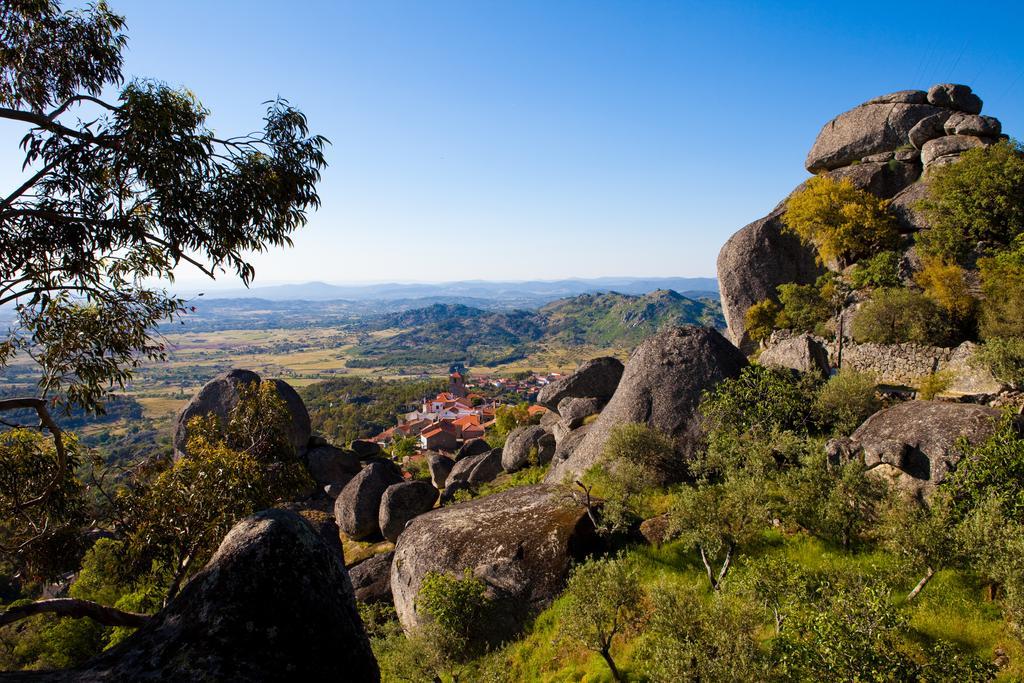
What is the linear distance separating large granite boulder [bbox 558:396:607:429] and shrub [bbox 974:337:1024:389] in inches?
657

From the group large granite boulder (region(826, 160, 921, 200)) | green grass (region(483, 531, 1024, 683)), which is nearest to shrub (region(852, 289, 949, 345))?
large granite boulder (region(826, 160, 921, 200))

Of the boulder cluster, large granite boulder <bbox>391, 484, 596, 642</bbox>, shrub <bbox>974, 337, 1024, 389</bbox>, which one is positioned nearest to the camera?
large granite boulder <bbox>391, 484, 596, 642</bbox>

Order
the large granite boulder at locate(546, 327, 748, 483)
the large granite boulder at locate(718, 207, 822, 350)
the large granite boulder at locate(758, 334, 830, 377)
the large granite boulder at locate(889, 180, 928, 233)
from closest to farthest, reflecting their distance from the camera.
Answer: the large granite boulder at locate(546, 327, 748, 483) → the large granite boulder at locate(758, 334, 830, 377) → the large granite boulder at locate(889, 180, 928, 233) → the large granite boulder at locate(718, 207, 822, 350)

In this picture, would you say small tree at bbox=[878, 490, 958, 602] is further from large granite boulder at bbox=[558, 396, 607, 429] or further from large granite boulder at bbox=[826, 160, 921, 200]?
large granite boulder at bbox=[826, 160, 921, 200]

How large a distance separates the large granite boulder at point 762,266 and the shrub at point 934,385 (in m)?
14.4

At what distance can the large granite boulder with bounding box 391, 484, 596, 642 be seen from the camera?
13.8 metres

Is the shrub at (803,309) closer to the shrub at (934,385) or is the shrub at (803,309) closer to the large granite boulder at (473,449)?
the shrub at (934,385)

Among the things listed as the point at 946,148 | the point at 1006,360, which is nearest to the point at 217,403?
the point at 1006,360

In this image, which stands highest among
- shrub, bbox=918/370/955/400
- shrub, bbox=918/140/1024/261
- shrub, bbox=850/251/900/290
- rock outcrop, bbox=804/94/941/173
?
rock outcrop, bbox=804/94/941/173

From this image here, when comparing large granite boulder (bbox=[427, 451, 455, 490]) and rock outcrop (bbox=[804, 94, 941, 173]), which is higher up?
rock outcrop (bbox=[804, 94, 941, 173])

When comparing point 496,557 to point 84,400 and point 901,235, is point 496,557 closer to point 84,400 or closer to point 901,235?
point 84,400

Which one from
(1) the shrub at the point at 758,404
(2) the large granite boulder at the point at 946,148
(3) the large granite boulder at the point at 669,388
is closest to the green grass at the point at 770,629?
(1) the shrub at the point at 758,404

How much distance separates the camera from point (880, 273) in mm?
27453

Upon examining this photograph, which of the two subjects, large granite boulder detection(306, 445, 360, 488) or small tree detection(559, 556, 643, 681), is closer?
small tree detection(559, 556, 643, 681)
